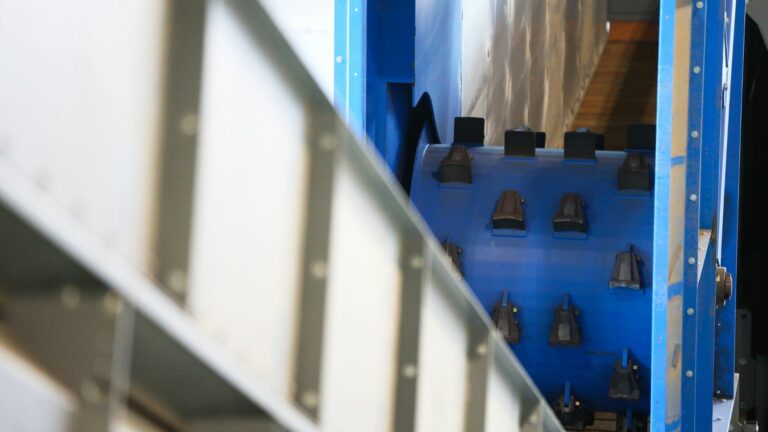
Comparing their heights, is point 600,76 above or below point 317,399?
above

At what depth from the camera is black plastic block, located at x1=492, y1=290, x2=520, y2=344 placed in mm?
5836

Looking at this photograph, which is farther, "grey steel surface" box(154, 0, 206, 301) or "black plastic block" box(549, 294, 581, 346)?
"black plastic block" box(549, 294, 581, 346)

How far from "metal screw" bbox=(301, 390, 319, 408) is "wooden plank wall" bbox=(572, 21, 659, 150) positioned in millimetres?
11869

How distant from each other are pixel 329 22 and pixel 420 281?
9.42 feet

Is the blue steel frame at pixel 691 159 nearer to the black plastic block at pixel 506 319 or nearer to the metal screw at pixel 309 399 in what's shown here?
the black plastic block at pixel 506 319

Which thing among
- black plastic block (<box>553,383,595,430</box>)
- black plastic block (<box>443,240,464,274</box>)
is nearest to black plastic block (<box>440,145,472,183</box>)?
black plastic block (<box>443,240,464,274</box>)

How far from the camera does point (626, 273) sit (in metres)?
5.81

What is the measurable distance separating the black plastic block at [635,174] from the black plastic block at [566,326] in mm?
565

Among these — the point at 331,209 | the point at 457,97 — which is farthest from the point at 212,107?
the point at 457,97

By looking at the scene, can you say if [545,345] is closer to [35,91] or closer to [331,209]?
[331,209]

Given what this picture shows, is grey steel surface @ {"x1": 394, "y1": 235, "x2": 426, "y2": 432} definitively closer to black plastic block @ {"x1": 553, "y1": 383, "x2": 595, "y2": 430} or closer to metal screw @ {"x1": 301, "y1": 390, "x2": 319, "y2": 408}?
metal screw @ {"x1": 301, "y1": 390, "x2": 319, "y2": 408}

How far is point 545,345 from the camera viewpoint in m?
5.90

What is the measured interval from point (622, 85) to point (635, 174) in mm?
9176

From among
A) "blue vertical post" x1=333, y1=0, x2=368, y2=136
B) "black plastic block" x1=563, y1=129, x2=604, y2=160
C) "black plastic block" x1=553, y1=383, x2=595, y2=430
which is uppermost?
"blue vertical post" x1=333, y1=0, x2=368, y2=136
